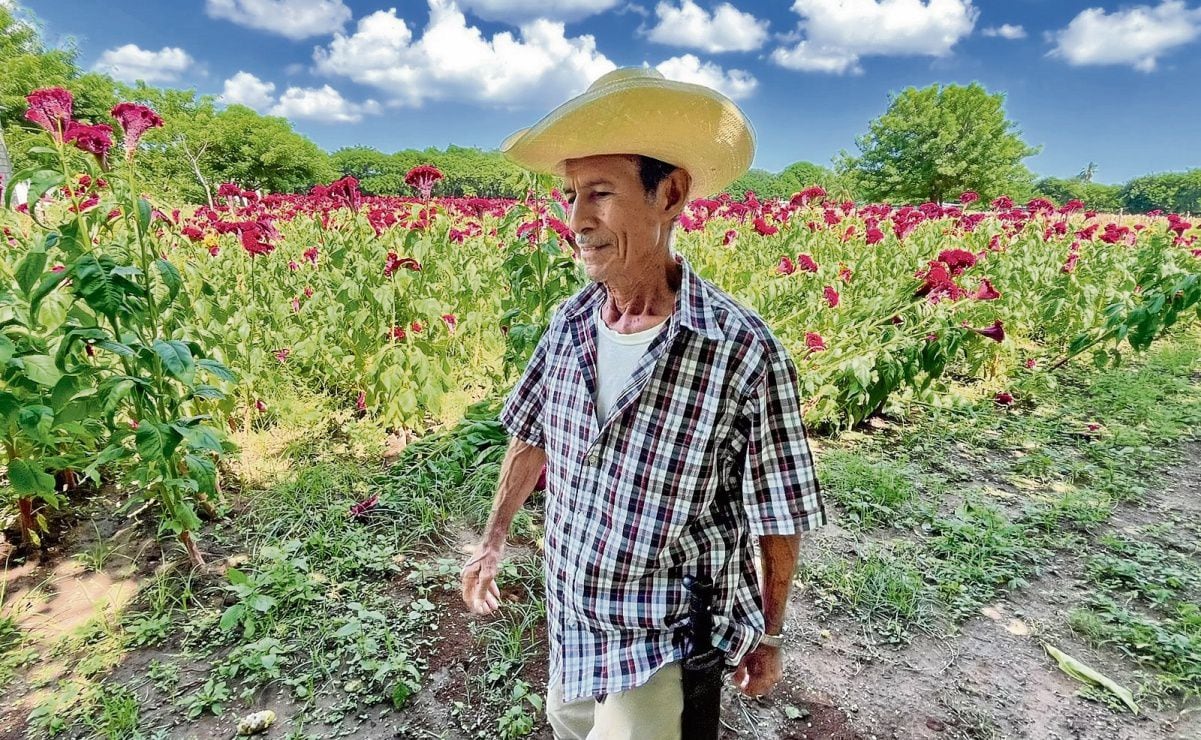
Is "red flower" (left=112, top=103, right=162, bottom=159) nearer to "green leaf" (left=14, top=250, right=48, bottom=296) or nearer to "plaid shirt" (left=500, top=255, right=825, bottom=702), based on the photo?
"green leaf" (left=14, top=250, right=48, bottom=296)

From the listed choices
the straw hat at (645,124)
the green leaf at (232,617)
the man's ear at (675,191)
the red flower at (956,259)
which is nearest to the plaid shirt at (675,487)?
the man's ear at (675,191)

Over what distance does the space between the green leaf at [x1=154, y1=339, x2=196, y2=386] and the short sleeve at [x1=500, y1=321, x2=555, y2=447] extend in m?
1.07

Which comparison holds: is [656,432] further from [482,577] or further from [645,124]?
[482,577]

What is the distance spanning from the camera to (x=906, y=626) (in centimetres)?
225

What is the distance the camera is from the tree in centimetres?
4416

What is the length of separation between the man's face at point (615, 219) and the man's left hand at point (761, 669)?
780 mm

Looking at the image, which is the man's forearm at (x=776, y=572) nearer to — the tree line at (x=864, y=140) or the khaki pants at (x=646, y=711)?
the khaki pants at (x=646, y=711)

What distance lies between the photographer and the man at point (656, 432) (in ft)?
3.38

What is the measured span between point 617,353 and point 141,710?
194cm

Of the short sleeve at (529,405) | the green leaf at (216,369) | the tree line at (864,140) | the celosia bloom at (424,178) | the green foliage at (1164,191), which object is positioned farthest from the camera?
the green foliage at (1164,191)

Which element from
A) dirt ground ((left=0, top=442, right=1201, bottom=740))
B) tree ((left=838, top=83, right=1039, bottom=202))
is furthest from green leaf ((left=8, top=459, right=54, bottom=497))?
tree ((left=838, top=83, right=1039, bottom=202))

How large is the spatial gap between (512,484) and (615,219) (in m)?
0.71

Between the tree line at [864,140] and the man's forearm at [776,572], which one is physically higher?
the tree line at [864,140]

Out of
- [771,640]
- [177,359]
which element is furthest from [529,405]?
[177,359]
